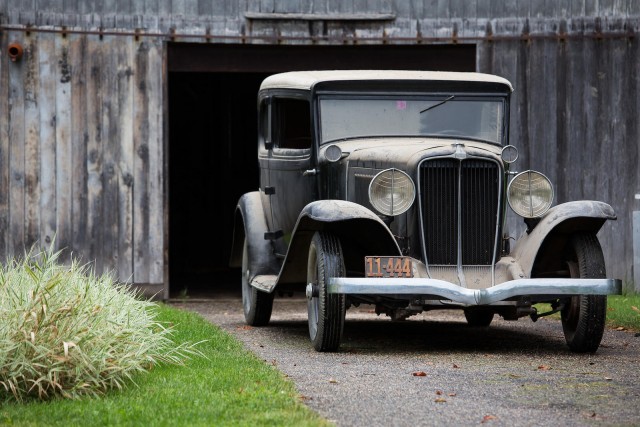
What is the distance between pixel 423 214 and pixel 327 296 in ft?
2.96

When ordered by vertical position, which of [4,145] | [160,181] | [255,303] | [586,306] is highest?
[4,145]

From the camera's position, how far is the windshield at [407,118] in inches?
358

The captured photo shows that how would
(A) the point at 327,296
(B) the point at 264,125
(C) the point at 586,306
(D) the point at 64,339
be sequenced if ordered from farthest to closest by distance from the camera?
(B) the point at 264,125
(C) the point at 586,306
(A) the point at 327,296
(D) the point at 64,339

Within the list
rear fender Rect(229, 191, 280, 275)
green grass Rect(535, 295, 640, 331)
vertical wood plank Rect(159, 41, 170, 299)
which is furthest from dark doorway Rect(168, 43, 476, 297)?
rear fender Rect(229, 191, 280, 275)

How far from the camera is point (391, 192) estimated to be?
8062 mm

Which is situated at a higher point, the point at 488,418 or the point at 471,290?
the point at 471,290

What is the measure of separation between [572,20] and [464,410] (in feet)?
27.3

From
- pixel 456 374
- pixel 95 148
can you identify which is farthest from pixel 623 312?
pixel 95 148

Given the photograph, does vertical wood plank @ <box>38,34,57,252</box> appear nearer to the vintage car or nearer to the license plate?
the vintage car

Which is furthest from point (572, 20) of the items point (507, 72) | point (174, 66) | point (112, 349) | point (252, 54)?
point (112, 349)

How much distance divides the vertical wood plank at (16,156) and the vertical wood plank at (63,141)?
36cm

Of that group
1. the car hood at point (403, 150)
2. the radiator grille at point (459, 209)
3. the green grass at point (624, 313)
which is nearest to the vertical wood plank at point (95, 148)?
the car hood at point (403, 150)

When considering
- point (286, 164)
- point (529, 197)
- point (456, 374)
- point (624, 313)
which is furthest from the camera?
point (624, 313)

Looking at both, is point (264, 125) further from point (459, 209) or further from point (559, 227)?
point (559, 227)
